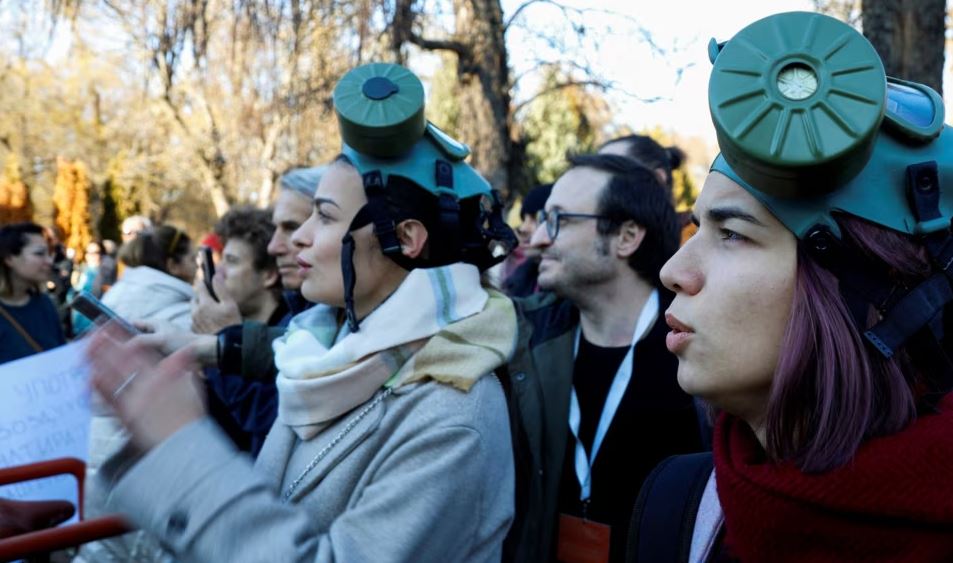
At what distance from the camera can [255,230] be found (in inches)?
158

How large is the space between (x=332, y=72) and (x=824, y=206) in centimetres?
755

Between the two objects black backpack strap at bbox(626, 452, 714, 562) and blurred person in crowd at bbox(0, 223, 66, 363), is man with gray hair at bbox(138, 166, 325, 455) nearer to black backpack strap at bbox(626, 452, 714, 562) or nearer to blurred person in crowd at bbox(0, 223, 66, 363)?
black backpack strap at bbox(626, 452, 714, 562)

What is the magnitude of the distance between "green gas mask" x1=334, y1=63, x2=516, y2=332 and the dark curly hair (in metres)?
1.94

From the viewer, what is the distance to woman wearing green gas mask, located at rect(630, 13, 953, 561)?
3.59ft

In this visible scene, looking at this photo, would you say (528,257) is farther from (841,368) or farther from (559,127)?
(559,127)

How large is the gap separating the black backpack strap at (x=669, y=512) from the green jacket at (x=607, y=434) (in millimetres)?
853

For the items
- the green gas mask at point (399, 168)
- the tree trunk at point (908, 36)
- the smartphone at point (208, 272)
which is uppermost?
the tree trunk at point (908, 36)

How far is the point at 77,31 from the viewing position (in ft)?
19.1

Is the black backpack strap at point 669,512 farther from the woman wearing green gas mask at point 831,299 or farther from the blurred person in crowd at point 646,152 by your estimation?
the blurred person in crowd at point 646,152

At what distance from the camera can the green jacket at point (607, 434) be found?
2.46m

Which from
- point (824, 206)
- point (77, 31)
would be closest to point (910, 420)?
point (824, 206)

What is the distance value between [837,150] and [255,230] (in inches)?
130

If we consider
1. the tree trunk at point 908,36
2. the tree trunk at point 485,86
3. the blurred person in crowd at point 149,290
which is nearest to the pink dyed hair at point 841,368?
the blurred person in crowd at point 149,290

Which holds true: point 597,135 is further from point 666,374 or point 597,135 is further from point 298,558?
point 298,558
